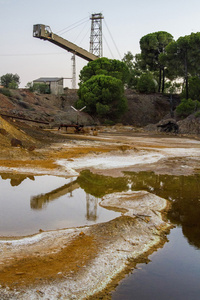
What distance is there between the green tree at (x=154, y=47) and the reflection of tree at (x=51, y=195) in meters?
49.8

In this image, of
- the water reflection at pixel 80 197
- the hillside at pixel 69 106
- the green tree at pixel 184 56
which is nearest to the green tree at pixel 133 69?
the hillside at pixel 69 106

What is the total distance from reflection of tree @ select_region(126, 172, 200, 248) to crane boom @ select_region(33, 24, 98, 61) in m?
42.5

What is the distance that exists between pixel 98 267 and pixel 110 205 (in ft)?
11.4

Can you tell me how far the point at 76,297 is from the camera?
4.55m

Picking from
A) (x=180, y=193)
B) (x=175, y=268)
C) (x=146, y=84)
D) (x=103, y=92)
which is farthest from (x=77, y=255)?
(x=146, y=84)

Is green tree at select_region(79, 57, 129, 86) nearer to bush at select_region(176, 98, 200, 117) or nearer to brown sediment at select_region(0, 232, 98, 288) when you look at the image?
bush at select_region(176, 98, 200, 117)

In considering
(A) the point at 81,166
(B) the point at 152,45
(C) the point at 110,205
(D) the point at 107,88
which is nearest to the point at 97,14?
(B) the point at 152,45

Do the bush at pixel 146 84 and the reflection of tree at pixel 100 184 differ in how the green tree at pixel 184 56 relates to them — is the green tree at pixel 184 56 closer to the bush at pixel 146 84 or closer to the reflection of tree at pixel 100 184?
the bush at pixel 146 84

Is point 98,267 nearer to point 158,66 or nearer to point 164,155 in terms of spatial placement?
point 164,155

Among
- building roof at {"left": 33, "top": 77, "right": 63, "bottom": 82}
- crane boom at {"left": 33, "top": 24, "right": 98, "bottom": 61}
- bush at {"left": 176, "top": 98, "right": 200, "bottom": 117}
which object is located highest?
crane boom at {"left": 33, "top": 24, "right": 98, "bottom": 61}

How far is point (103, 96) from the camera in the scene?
48188 mm

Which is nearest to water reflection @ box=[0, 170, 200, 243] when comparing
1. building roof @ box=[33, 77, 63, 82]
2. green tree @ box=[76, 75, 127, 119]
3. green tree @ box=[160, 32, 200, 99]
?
green tree @ box=[160, 32, 200, 99]

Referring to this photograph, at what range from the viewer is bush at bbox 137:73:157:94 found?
61.3 meters

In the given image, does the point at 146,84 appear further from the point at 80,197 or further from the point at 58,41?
the point at 80,197
